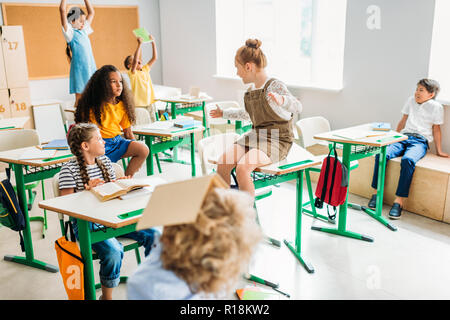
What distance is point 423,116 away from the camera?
3834 millimetres

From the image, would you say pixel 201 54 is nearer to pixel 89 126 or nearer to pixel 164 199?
pixel 89 126

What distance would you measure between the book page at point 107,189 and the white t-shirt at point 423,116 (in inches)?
114

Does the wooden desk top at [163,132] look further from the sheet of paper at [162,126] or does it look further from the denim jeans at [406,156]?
the denim jeans at [406,156]

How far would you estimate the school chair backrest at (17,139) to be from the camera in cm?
323

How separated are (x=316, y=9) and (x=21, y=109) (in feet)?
13.1

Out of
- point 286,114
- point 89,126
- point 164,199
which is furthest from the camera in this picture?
point 286,114

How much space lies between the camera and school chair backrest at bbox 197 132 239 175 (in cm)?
257

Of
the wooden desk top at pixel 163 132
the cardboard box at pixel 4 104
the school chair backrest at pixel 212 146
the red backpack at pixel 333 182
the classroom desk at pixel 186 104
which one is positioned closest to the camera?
the school chair backrest at pixel 212 146

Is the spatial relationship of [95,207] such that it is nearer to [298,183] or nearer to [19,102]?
[298,183]

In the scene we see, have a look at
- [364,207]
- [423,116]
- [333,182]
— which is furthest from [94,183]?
[423,116]

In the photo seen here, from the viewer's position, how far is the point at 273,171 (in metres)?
2.49

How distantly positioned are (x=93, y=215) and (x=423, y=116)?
317 centimetres

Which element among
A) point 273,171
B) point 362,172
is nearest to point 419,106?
point 362,172

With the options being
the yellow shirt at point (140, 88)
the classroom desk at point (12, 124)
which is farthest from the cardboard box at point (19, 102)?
the yellow shirt at point (140, 88)
